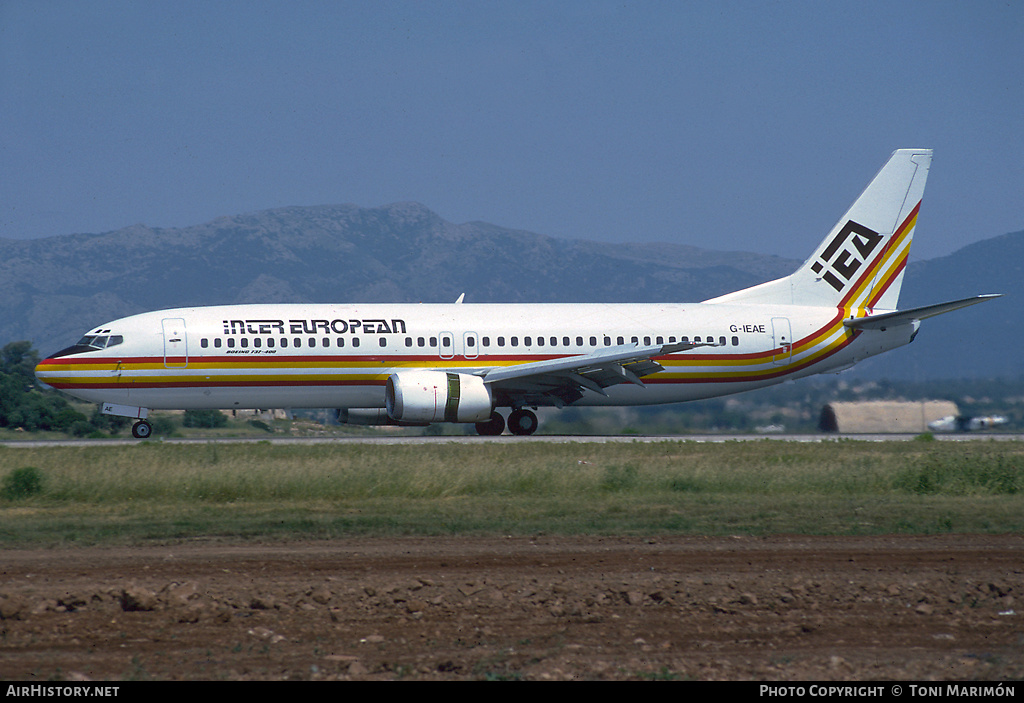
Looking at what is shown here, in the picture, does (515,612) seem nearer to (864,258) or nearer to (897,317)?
(897,317)

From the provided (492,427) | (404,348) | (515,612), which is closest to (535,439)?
(492,427)

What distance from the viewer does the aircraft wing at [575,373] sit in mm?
27875

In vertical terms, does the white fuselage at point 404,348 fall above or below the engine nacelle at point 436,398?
above

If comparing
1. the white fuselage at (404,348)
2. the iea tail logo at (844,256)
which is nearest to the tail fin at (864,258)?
the iea tail logo at (844,256)

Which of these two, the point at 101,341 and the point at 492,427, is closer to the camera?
the point at 101,341

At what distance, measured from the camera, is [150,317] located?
28.5m

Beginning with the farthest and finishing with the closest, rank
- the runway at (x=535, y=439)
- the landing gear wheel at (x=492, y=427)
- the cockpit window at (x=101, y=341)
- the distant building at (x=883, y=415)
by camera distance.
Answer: the distant building at (x=883, y=415) → the landing gear wheel at (x=492, y=427) → the cockpit window at (x=101, y=341) → the runway at (x=535, y=439)

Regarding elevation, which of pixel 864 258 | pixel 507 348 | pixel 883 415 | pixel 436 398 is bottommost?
pixel 883 415

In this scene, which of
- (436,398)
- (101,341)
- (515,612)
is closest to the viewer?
(515,612)

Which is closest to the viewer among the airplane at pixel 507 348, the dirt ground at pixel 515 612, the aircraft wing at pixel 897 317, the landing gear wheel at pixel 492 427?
the dirt ground at pixel 515 612

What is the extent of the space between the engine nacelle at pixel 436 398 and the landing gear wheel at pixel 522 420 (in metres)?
2.58

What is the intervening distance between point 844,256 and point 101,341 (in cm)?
2244

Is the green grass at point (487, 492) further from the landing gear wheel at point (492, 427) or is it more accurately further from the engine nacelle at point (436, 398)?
the landing gear wheel at point (492, 427)

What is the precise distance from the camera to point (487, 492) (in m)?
17.7
